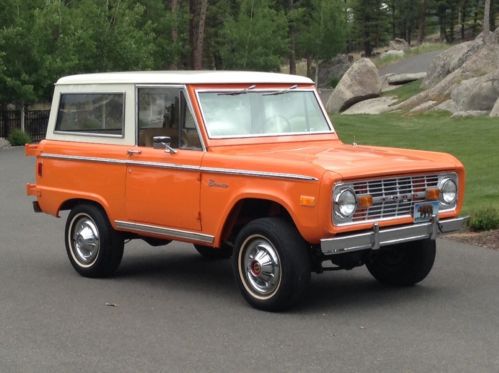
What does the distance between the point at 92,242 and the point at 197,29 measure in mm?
40777

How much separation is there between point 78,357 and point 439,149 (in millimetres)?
16908

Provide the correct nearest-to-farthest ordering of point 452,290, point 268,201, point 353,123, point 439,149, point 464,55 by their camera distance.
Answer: point 268,201
point 452,290
point 439,149
point 353,123
point 464,55

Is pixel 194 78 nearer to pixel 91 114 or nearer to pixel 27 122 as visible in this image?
pixel 91 114

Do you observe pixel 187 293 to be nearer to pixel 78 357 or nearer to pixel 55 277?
pixel 55 277

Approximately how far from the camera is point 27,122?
36.4 m

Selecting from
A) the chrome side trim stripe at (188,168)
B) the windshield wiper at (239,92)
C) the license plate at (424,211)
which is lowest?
the license plate at (424,211)

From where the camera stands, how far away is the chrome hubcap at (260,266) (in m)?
8.04

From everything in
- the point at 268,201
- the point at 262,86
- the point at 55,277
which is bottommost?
the point at 55,277

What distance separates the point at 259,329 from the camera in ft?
24.7

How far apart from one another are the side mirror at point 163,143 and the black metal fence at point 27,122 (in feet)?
88.7

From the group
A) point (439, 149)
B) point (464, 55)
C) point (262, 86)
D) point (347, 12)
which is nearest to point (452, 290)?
point (262, 86)

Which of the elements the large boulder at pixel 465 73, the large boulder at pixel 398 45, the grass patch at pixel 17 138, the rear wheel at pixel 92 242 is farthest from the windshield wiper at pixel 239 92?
the large boulder at pixel 398 45

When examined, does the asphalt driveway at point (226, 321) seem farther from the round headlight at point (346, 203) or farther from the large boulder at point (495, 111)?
the large boulder at point (495, 111)

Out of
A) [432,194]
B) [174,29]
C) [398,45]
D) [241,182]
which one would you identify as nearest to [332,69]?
[398,45]
